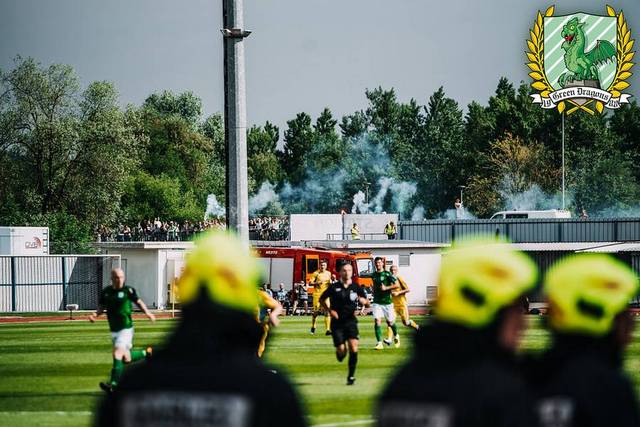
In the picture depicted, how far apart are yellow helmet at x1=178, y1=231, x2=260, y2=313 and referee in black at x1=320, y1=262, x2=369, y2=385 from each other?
14051 mm

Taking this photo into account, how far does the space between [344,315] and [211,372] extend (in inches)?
594

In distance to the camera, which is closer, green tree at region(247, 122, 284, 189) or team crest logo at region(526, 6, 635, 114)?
team crest logo at region(526, 6, 635, 114)

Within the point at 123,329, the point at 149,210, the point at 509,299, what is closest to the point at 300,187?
the point at 149,210

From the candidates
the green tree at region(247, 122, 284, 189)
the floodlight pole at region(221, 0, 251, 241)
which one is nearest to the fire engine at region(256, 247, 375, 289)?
the floodlight pole at region(221, 0, 251, 241)

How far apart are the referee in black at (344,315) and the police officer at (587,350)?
534 inches

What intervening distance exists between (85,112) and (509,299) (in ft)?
253

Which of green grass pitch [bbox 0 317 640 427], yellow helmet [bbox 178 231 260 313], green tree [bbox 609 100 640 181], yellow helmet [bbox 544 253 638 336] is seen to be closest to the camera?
yellow helmet [bbox 178 231 260 313]

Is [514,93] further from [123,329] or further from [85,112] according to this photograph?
[123,329]

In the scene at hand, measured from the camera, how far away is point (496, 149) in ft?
381

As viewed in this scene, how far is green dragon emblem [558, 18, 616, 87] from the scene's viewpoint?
67625 mm

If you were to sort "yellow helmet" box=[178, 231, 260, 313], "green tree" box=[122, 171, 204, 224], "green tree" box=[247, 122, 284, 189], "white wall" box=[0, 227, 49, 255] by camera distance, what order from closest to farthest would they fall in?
"yellow helmet" box=[178, 231, 260, 313] → "white wall" box=[0, 227, 49, 255] → "green tree" box=[122, 171, 204, 224] → "green tree" box=[247, 122, 284, 189]

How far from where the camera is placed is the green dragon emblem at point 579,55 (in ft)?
222

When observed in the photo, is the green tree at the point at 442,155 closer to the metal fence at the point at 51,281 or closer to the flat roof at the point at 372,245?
the flat roof at the point at 372,245

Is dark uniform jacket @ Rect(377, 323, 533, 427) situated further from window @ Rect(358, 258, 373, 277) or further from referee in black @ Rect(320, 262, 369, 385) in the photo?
window @ Rect(358, 258, 373, 277)
